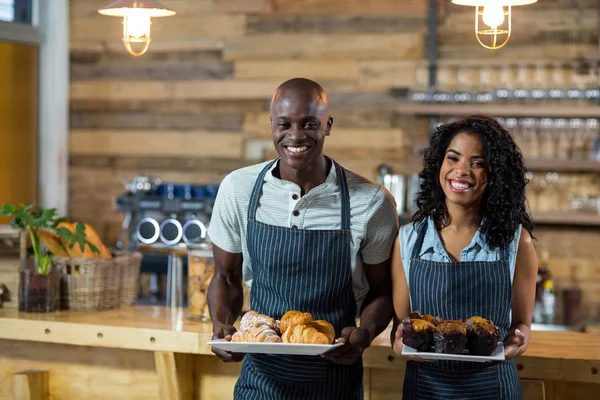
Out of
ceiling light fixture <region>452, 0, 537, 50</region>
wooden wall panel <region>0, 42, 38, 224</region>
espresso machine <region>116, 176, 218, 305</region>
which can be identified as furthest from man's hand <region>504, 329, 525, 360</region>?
wooden wall panel <region>0, 42, 38, 224</region>

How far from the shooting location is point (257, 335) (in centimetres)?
227

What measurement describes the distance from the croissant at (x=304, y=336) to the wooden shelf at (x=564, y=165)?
3142mm

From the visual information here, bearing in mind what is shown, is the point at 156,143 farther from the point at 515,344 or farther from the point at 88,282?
the point at 515,344

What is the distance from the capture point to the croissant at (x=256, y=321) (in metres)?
2.33

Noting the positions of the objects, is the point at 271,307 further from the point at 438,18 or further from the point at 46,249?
the point at 438,18

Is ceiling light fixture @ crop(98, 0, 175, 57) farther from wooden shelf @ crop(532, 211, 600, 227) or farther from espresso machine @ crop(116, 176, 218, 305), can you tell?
wooden shelf @ crop(532, 211, 600, 227)

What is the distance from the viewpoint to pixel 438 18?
551cm

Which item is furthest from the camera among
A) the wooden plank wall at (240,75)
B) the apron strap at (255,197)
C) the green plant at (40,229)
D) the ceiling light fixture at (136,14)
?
the wooden plank wall at (240,75)

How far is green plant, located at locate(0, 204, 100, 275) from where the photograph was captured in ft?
11.1

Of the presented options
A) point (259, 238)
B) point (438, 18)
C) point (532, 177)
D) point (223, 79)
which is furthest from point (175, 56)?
point (259, 238)

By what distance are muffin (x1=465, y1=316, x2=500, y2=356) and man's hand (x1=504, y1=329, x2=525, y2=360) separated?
0.09 m

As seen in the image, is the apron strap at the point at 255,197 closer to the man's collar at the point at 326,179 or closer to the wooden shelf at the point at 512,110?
the man's collar at the point at 326,179

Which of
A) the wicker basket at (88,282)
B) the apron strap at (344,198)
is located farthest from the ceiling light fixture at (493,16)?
the wicker basket at (88,282)

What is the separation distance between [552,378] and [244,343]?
3.44 ft
